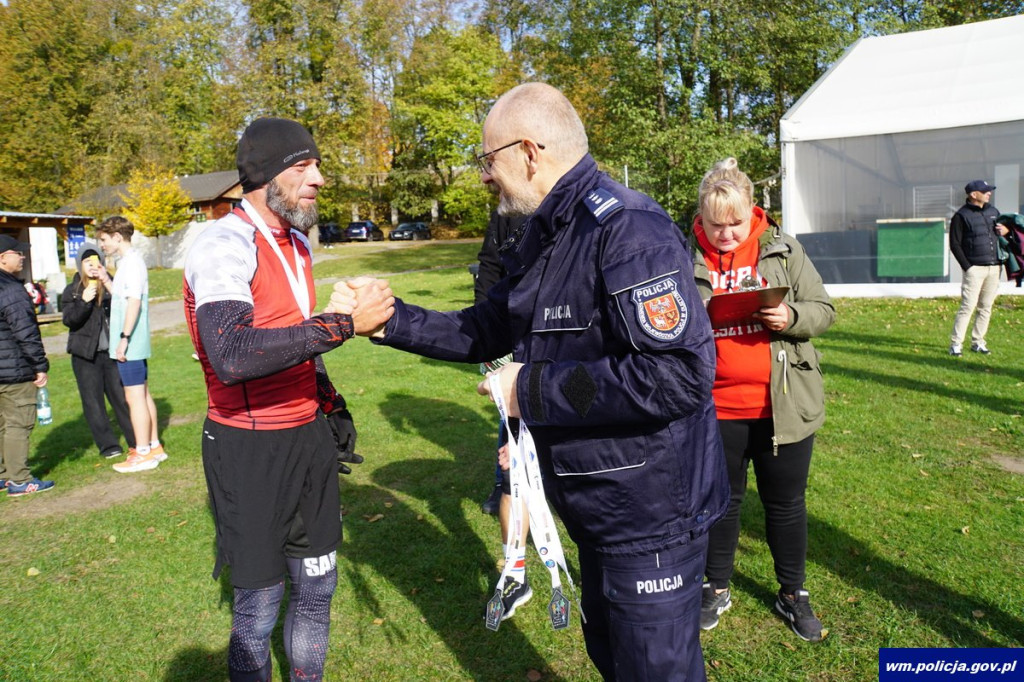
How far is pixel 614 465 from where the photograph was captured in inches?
81.0

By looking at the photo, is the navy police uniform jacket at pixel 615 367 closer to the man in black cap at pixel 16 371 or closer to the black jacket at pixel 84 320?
the man in black cap at pixel 16 371

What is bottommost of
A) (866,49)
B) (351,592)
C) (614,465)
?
(351,592)

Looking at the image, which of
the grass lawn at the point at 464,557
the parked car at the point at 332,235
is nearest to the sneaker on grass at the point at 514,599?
the grass lawn at the point at 464,557

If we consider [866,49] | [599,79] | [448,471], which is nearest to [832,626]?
[448,471]

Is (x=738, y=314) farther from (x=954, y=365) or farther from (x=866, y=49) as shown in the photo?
(x=866, y=49)

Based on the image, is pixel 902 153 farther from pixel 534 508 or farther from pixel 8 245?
pixel 534 508

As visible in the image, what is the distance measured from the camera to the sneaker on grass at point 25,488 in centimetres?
636

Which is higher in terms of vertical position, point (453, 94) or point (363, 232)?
point (453, 94)

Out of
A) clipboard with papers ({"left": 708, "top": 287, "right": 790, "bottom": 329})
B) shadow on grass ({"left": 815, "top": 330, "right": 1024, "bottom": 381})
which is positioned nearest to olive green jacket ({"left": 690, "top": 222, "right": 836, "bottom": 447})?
clipboard with papers ({"left": 708, "top": 287, "right": 790, "bottom": 329})

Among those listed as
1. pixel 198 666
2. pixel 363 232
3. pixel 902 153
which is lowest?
pixel 198 666

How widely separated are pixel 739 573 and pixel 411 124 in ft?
148

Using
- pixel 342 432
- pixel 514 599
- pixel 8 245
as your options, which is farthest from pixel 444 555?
pixel 8 245

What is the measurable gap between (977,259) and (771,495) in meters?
7.79

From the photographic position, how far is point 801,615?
366 cm
